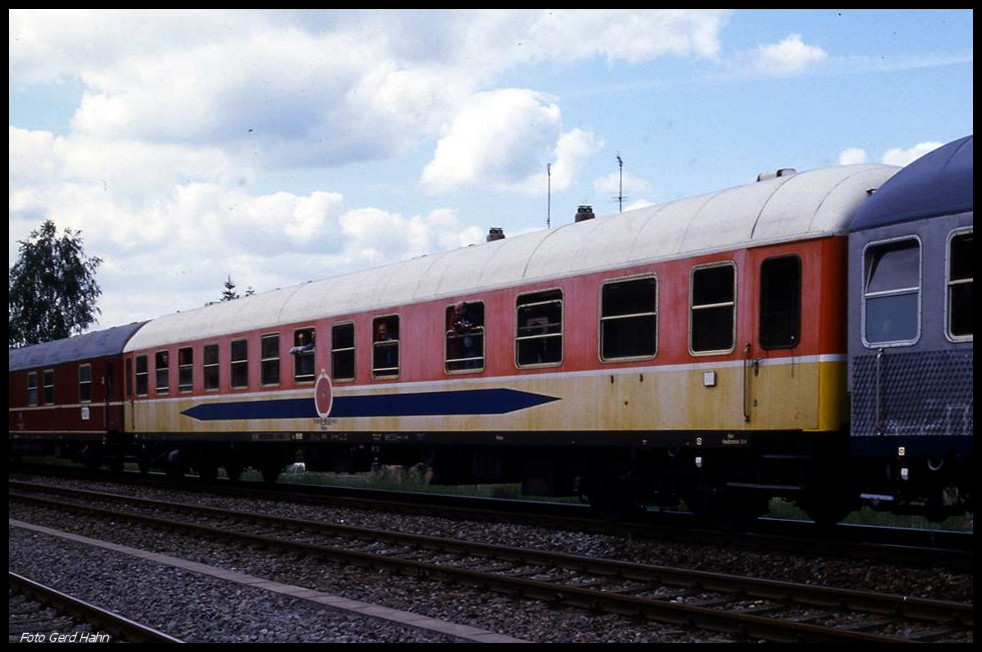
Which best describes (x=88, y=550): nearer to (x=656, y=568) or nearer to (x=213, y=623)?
(x=213, y=623)

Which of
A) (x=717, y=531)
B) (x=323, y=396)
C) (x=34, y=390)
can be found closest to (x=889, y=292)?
(x=717, y=531)

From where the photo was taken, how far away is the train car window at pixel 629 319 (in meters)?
12.9

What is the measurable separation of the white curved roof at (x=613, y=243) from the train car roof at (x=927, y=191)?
45 centimetres

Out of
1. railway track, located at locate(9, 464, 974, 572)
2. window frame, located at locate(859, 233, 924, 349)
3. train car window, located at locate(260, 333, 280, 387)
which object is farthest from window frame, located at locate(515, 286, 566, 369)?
Answer: train car window, located at locate(260, 333, 280, 387)

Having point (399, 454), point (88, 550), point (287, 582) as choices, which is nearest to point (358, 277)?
point (399, 454)

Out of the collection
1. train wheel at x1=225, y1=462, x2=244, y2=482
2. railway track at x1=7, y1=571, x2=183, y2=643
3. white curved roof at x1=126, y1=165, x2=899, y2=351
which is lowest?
train wheel at x1=225, y1=462, x2=244, y2=482

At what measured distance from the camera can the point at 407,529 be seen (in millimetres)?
15227

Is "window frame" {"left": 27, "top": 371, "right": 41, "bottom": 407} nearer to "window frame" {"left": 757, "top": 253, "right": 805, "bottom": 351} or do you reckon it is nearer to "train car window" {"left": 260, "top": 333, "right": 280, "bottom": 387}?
→ "train car window" {"left": 260, "top": 333, "right": 280, "bottom": 387}

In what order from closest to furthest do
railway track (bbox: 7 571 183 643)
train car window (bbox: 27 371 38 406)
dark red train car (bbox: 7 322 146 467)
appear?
railway track (bbox: 7 571 183 643) < dark red train car (bbox: 7 322 146 467) < train car window (bbox: 27 371 38 406)

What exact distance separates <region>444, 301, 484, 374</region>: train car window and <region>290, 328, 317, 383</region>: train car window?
4164mm

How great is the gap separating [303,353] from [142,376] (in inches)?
311

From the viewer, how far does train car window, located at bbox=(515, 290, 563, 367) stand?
46.8ft

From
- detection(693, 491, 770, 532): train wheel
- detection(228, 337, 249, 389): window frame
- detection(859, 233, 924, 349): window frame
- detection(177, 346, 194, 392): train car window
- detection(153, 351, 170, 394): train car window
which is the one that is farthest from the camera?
detection(153, 351, 170, 394): train car window

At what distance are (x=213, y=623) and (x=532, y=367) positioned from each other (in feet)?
21.1
